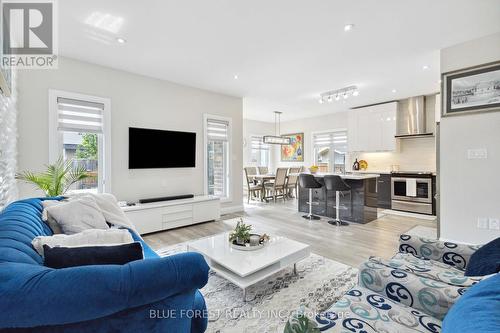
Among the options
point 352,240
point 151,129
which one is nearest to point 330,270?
point 352,240

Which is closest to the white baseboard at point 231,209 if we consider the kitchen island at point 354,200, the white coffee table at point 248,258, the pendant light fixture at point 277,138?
the kitchen island at point 354,200

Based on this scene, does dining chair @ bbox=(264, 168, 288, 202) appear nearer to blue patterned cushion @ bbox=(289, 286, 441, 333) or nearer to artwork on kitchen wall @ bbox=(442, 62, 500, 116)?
artwork on kitchen wall @ bbox=(442, 62, 500, 116)

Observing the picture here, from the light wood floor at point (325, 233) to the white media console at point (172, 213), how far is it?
123 mm

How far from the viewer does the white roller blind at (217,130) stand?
5.13 m

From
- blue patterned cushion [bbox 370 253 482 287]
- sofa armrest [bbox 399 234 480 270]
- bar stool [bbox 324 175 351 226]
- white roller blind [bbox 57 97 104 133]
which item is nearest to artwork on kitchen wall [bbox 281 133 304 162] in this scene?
bar stool [bbox 324 175 351 226]

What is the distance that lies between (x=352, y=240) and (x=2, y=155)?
428 centimetres

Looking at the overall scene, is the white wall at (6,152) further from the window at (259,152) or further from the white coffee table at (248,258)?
the window at (259,152)

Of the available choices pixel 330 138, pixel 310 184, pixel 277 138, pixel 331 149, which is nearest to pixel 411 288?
pixel 310 184

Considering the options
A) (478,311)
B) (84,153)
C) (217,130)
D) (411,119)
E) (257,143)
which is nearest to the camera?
(478,311)

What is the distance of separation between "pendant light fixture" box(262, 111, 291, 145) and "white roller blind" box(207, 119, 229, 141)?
1737 millimetres

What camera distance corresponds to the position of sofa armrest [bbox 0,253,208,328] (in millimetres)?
654

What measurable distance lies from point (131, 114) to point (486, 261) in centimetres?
456

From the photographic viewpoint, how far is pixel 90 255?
98cm

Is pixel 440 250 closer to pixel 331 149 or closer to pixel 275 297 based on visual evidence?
pixel 275 297
